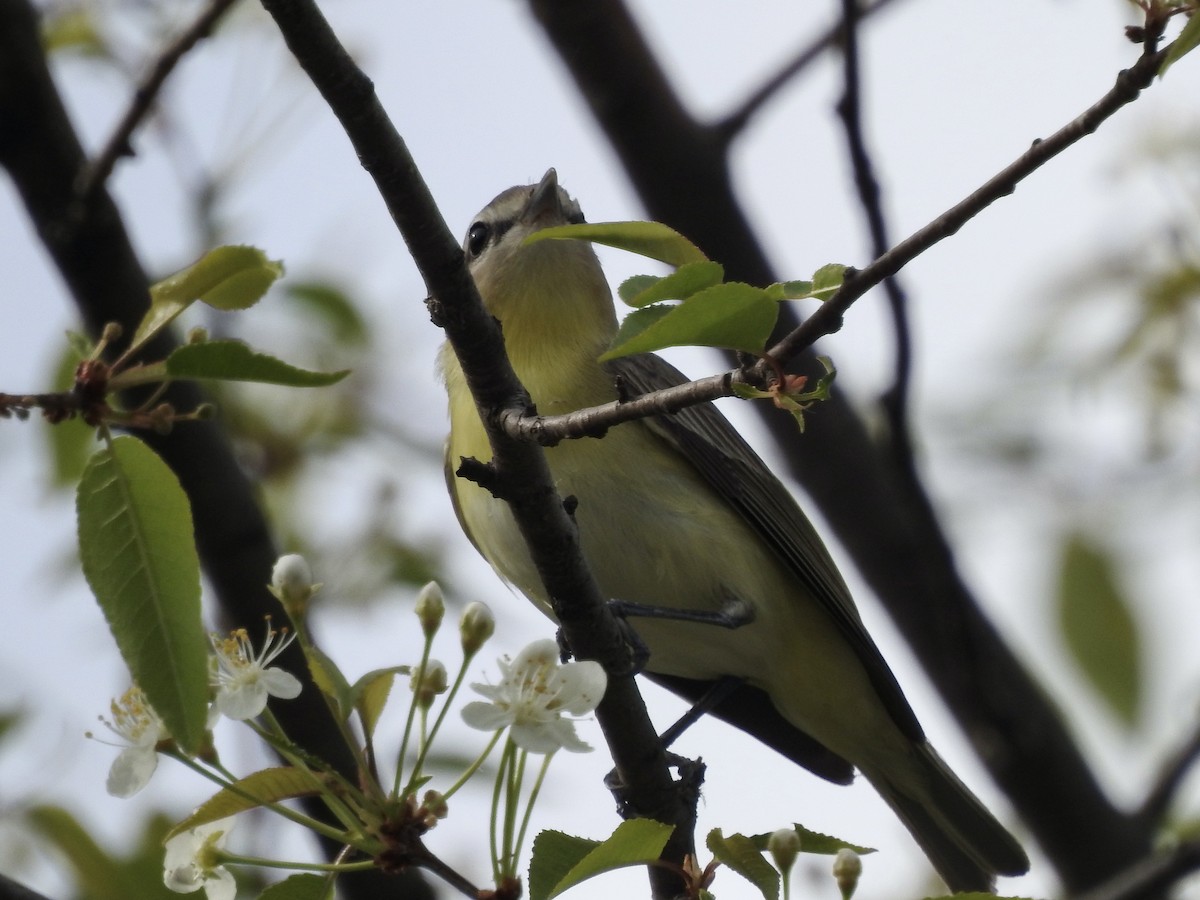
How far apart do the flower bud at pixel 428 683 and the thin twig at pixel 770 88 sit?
10.8ft

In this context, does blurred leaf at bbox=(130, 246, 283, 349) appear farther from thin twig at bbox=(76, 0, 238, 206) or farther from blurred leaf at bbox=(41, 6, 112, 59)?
blurred leaf at bbox=(41, 6, 112, 59)

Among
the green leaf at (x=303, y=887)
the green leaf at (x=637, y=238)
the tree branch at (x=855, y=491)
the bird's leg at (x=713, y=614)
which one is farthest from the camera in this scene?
the tree branch at (x=855, y=491)

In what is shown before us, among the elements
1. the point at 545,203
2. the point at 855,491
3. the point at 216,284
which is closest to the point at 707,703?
the point at 855,491

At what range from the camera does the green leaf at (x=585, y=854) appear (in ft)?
7.34

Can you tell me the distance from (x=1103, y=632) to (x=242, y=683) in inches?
141

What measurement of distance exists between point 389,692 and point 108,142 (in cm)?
226

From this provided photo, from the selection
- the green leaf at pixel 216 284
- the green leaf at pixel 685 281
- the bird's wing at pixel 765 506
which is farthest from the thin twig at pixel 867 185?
the green leaf at pixel 216 284

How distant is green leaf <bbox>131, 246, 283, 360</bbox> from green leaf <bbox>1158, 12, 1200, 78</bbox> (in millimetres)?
1436

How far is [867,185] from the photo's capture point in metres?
4.03

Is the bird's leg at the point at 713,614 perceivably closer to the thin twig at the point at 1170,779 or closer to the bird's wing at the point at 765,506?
the bird's wing at the point at 765,506

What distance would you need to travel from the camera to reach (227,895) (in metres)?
2.55

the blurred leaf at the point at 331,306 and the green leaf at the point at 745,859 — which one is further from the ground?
the blurred leaf at the point at 331,306

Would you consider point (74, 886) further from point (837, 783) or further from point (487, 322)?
point (837, 783)

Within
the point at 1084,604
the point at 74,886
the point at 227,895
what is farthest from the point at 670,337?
the point at 1084,604
